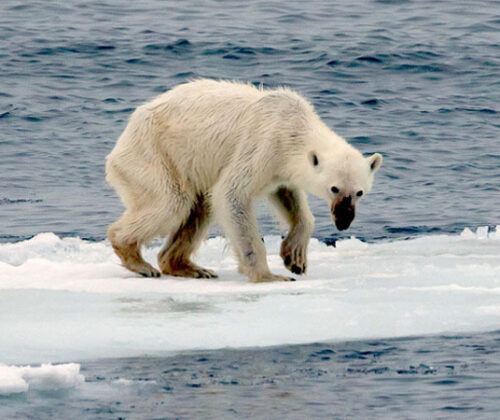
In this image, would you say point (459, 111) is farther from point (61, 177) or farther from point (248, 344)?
point (248, 344)

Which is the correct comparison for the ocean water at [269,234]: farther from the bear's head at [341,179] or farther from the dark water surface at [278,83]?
the bear's head at [341,179]

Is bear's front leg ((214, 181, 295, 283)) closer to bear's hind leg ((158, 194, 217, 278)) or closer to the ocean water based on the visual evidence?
the ocean water

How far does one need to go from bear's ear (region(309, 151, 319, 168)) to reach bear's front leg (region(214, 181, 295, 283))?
0.64 metres

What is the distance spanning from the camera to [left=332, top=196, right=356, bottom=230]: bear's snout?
854 centimetres

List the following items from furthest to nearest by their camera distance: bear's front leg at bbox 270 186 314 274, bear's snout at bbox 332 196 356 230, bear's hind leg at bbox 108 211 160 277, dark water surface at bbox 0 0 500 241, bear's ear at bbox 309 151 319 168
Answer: dark water surface at bbox 0 0 500 241 → bear's front leg at bbox 270 186 314 274 → bear's hind leg at bbox 108 211 160 277 → bear's ear at bbox 309 151 319 168 → bear's snout at bbox 332 196 356 230

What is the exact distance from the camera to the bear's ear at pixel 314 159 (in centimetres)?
870

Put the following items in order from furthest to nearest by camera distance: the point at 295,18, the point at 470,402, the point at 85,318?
the point at 295,18 → the point at 85,318 → the point at 470,402

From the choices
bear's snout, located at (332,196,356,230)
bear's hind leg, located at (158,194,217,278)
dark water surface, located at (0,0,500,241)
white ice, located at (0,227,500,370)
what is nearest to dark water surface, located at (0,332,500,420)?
white ice, located at (0,227,500,370)

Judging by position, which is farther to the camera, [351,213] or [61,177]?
[61,177]

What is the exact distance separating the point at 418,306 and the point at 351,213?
0.82 m

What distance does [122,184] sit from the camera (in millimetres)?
9555

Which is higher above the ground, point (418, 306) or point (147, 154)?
point (147, 154)

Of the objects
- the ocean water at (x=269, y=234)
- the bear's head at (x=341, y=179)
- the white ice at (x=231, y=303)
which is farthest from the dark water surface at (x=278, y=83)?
the bear's head at (x=341, y=179)

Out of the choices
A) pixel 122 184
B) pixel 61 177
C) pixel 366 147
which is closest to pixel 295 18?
pixel 366 147
